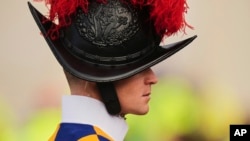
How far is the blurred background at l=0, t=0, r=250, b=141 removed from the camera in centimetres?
162

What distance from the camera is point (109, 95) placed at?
1.12 meters

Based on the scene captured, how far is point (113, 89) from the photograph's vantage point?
1126mm

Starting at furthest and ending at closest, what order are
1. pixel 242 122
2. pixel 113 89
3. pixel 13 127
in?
pixel 13 127
pixel 242 122
pixel 113 89

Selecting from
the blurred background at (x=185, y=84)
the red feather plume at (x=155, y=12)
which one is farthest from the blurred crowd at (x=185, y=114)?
the red feather plume at (x=155, y=12)

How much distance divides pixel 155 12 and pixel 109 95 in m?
0.22

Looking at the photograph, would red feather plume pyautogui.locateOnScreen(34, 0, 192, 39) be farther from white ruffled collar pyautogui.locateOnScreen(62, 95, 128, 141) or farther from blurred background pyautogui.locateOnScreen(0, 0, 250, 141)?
blurred background pyautogui.locateOnScreen(0, 0, 250, 141)

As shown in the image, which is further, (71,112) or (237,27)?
(237,27)

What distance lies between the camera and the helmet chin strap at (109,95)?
112cm

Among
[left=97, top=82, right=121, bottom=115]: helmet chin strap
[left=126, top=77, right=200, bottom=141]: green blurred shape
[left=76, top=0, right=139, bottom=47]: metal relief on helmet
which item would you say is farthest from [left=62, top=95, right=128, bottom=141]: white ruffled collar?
[left=126, top=77, right=200, bottom=141]: green blurred shape

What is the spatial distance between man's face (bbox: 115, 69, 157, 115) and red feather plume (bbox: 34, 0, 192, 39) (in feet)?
0.39

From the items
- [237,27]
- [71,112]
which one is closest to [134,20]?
[71,112]

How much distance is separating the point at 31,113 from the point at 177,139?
0.51m

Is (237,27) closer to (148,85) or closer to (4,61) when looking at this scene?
(148,85)

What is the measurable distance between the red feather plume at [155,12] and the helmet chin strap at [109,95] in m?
0.17
